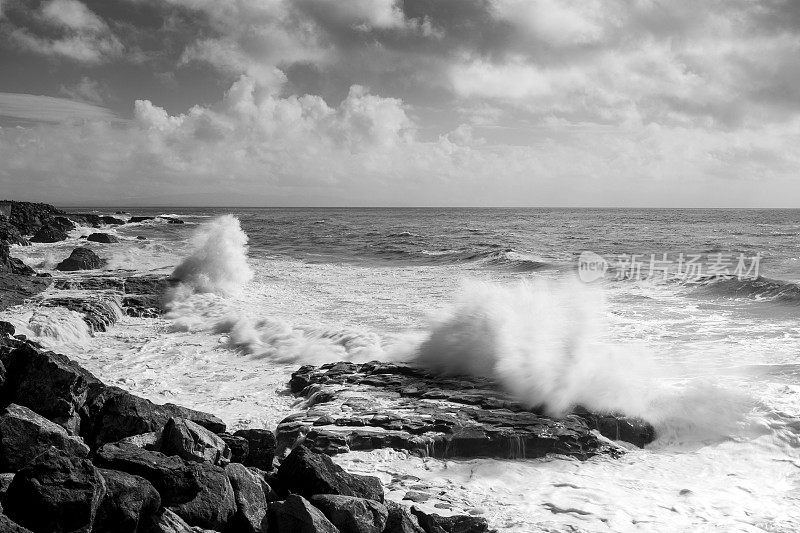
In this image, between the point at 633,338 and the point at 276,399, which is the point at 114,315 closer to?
the point at 276,399

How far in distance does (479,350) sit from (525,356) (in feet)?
2.42

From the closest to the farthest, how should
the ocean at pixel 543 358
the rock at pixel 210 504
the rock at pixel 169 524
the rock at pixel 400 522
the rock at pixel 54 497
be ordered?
the rock at pixel 54 497 < the rock at pixel 169 524 < the rock at pixel 210 504 < the rock at pixel 400 522 < the ocean at pixel 543 358

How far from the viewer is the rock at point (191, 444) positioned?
15.9ft

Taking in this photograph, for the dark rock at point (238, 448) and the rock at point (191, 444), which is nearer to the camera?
the rock at point (191, 444)

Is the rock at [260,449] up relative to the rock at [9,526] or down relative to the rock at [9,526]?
down

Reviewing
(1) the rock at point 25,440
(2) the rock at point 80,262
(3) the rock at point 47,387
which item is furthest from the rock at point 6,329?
(2) the rock at point 80,262

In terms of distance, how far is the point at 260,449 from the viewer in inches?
213

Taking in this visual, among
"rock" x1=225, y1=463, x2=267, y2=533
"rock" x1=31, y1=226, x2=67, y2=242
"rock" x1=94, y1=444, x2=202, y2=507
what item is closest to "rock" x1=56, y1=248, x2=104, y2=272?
"rock" x1=31, y1=226, x2=67, y2=242

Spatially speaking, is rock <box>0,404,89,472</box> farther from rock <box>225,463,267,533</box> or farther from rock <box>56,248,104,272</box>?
rock <box>56,248,104,272</box>

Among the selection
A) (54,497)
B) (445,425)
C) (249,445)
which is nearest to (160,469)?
(54,497)

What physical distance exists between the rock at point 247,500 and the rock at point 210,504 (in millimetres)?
57

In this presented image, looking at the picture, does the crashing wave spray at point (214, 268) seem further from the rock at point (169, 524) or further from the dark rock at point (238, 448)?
the rock at point (169, 524)

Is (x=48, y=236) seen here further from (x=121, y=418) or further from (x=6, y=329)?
(x=121, y=418)

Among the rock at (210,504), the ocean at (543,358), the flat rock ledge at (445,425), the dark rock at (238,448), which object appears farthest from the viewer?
the flat rock ledge at (445,425)
